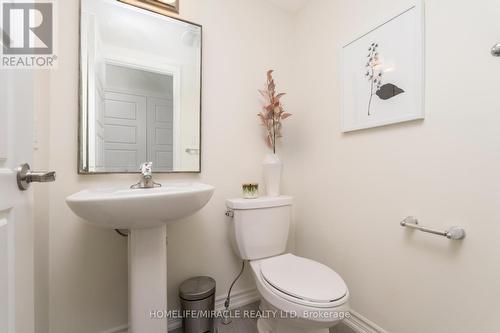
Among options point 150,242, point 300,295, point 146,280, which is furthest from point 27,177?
point 300,295

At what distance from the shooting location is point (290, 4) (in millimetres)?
1647

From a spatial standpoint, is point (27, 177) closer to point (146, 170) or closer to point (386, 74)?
point (146, 170)

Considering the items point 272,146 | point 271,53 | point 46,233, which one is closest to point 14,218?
point 46,233

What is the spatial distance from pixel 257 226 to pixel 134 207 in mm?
718

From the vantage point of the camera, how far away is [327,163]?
144 centimetres

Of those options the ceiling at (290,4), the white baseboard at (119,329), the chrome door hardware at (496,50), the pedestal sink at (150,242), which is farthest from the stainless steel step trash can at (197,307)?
the ceiling at (290,4)

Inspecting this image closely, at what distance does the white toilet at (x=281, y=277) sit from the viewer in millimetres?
869

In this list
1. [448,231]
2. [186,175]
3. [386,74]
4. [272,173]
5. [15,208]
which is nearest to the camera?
[15,208]

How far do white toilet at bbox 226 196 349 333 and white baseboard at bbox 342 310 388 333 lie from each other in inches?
11.7

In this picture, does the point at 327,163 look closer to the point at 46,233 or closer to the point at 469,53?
the point at 469,53

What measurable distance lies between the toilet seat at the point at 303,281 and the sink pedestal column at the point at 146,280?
48cm

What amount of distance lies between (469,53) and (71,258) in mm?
1916

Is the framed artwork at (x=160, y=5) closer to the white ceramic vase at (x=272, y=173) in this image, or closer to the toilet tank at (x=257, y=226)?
the white ceramic vase at (x=272, y=173)

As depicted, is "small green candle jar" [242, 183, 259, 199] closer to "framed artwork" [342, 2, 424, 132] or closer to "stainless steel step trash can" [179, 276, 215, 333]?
"stainless steel step trash can" [179, 276, 215, 333]
